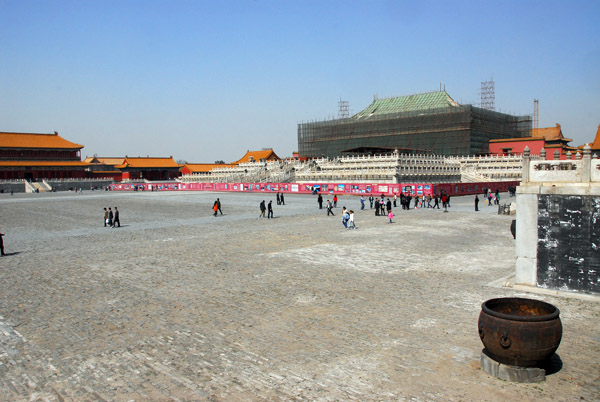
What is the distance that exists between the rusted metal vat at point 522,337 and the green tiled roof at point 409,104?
301ft

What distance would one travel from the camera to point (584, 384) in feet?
21.2

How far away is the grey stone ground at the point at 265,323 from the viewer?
21.6 feet

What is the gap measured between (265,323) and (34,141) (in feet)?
323

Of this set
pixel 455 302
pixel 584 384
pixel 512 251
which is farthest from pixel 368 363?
pixel 512 251

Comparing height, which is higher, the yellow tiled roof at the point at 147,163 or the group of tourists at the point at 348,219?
the yellow tiled roof at the point at 147,163

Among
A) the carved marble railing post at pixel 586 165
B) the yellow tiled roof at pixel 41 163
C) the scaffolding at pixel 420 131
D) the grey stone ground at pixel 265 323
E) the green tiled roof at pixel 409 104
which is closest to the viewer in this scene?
the grey stone ground at pixel 265 323

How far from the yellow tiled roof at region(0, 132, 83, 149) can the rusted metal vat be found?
98974mm

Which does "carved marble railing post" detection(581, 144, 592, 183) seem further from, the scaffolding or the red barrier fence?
the scaffolding

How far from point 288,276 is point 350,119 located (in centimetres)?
9233

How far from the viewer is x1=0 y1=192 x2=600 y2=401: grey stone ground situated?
6590 millimetres

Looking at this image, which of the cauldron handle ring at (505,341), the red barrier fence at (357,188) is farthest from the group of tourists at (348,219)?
the red barrier fence at (357,188)

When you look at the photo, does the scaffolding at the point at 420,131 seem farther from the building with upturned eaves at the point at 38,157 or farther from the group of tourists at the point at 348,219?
the building with upturned eaves at the point at 38,157

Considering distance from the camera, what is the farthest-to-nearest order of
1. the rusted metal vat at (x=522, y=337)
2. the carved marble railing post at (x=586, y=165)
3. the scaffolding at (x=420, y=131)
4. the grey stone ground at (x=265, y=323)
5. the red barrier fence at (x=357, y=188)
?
the scaffolding at (x=420, y=131), the red barrier fence at (x=357, y=188), the carved marble railing post at (x=586, y=165), the grey stone ground at (x=265, y=323), the rusted metal vat at (x=522, y=337)

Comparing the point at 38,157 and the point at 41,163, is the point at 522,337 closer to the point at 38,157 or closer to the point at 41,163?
the point at 41,163
